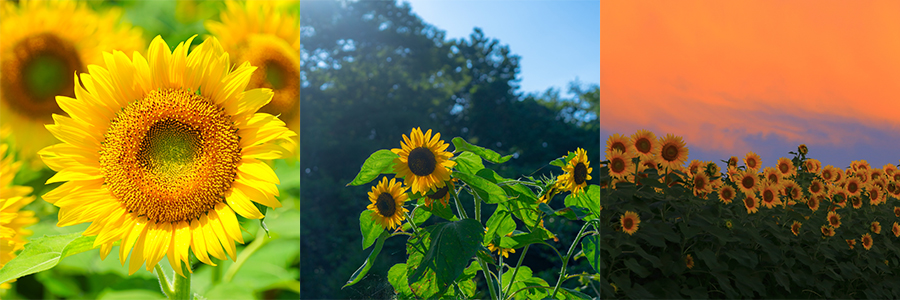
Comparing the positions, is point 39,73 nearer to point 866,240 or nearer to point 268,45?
point 268,45

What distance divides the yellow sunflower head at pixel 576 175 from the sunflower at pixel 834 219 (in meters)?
1.78

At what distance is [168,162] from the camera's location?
3.90 ft

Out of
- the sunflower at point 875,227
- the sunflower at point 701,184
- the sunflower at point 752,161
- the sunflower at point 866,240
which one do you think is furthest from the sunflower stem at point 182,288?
the sunflower at point 875,227

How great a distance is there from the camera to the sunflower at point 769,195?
2.32m

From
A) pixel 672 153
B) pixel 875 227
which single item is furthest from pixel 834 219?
pixel 672 153

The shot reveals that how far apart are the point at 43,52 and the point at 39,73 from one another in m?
0.07

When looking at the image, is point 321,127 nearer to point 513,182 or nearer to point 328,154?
point 328,154

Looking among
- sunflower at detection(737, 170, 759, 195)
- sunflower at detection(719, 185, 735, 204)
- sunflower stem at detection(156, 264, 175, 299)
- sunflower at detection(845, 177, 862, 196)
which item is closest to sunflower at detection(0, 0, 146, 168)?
sunflower stem at detection(156, 264, 175, 299)

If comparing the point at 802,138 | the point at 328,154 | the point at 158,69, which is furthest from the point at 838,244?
the point at 158,69

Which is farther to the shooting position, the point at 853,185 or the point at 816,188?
the point at 853,185

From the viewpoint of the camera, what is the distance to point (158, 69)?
1226 mm

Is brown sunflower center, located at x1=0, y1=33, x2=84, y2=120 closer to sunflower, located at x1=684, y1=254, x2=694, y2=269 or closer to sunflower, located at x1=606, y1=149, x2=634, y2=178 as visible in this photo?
sunflower, located at x1=606, y1=149, x2=634, y2=178

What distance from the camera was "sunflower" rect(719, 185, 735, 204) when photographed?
2.23 metres

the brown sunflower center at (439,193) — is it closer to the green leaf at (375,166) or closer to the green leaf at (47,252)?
the green leaf at (375,166)
